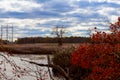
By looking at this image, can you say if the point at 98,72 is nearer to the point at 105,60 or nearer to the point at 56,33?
the point at 105,60

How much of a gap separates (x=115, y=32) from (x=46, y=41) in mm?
90645

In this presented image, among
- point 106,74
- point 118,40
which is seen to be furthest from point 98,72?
point 118,40

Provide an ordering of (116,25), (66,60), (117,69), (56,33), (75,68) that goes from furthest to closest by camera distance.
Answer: (56,33) → (66,60) → (75,68) → (116,25) → (117,69)

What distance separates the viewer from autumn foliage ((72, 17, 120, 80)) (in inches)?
615

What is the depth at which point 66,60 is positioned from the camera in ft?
95.8

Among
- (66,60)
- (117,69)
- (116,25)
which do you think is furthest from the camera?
(66,60)

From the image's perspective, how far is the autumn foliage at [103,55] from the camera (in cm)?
1561

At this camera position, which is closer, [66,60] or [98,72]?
[98,72]

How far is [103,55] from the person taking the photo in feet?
52.3

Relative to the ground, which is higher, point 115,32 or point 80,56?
point 115,32

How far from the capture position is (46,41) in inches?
4220

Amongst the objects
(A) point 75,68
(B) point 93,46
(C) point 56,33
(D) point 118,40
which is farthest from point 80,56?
(C) point 56,33

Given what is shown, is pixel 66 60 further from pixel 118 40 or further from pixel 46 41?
pixel 46 41

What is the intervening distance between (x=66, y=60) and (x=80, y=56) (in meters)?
12.1
